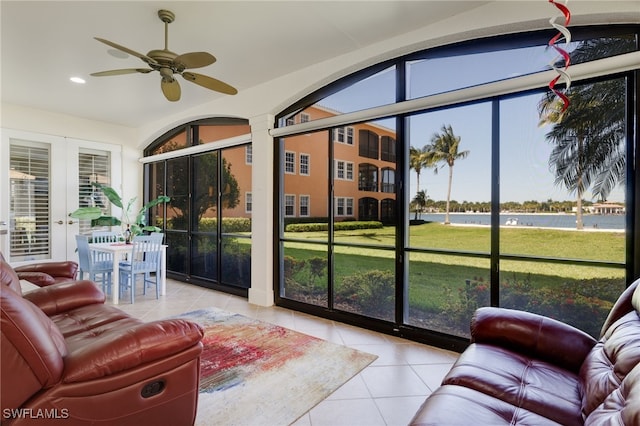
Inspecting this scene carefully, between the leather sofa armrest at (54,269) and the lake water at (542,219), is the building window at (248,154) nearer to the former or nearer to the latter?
the leather sofa armrest at (54,269)

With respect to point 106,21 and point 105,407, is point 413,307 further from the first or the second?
point 106,21

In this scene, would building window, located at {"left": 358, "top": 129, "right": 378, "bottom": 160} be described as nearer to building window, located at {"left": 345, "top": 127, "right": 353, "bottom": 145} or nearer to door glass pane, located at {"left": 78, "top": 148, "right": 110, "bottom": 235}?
building window, located at {"left": 345, "top": 127, "right": 353, "bottom": 145}

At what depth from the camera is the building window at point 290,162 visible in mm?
4438

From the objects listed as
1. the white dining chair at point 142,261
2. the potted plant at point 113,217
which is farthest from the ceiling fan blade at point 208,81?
the potted plant at point 113,217

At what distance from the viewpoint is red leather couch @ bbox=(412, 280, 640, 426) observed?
1272 millimetres

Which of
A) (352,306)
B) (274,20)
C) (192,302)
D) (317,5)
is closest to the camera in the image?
(317,5)

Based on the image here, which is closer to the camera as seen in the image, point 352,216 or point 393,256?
point 393,256

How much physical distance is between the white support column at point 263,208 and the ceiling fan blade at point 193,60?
5.66ft

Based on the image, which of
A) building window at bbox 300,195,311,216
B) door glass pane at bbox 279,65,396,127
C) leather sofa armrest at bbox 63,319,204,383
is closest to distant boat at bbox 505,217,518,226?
door glass pane at bbox 279,65,396,127

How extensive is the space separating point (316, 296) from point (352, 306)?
0.54 metres

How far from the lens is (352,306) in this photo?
3902 millimetres

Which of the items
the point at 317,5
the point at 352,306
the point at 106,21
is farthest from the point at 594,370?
the point at 106,21

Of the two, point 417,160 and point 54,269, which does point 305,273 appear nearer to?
point 417,160

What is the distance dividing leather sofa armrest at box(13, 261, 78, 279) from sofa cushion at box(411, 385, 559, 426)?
3.58 metres
